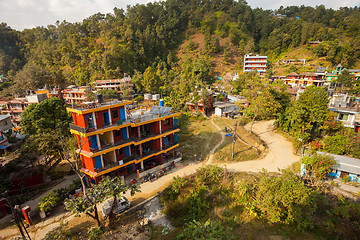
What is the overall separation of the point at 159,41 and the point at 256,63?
4913cm

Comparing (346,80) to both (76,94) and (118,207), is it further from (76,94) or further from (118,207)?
(76,94)

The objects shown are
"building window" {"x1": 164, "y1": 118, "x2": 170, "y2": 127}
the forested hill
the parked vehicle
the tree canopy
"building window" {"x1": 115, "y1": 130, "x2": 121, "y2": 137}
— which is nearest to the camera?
the parked vehicle

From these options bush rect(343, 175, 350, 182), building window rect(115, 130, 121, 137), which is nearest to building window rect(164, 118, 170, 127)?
building window rect(115, 130, 121, 137)

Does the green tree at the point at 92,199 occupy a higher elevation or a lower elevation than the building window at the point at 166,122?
lower

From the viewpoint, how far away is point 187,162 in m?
24.6

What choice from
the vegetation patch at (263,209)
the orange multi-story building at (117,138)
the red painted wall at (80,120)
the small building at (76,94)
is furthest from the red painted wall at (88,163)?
the small building at (76,94)

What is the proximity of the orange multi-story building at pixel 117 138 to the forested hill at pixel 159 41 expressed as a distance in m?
28.2

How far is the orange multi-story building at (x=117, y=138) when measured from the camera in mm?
17469

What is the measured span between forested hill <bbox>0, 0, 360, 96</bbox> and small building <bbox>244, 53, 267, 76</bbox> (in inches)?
521

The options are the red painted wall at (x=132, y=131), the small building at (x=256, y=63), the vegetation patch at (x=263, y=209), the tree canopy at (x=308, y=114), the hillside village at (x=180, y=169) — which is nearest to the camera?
the vegetation patch at (x=263, y=209)

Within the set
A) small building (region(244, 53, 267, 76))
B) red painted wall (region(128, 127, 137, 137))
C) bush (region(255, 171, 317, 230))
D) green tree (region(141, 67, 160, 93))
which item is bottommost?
bush (region(255, 171, 317, 230))

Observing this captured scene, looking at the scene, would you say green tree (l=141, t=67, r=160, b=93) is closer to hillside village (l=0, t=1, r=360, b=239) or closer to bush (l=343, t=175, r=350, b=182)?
hillside village (l=0, t=1, r=360, b=239)

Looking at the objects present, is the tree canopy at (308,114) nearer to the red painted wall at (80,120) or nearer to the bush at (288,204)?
the bush at (288,204)

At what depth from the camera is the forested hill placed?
63.1m
